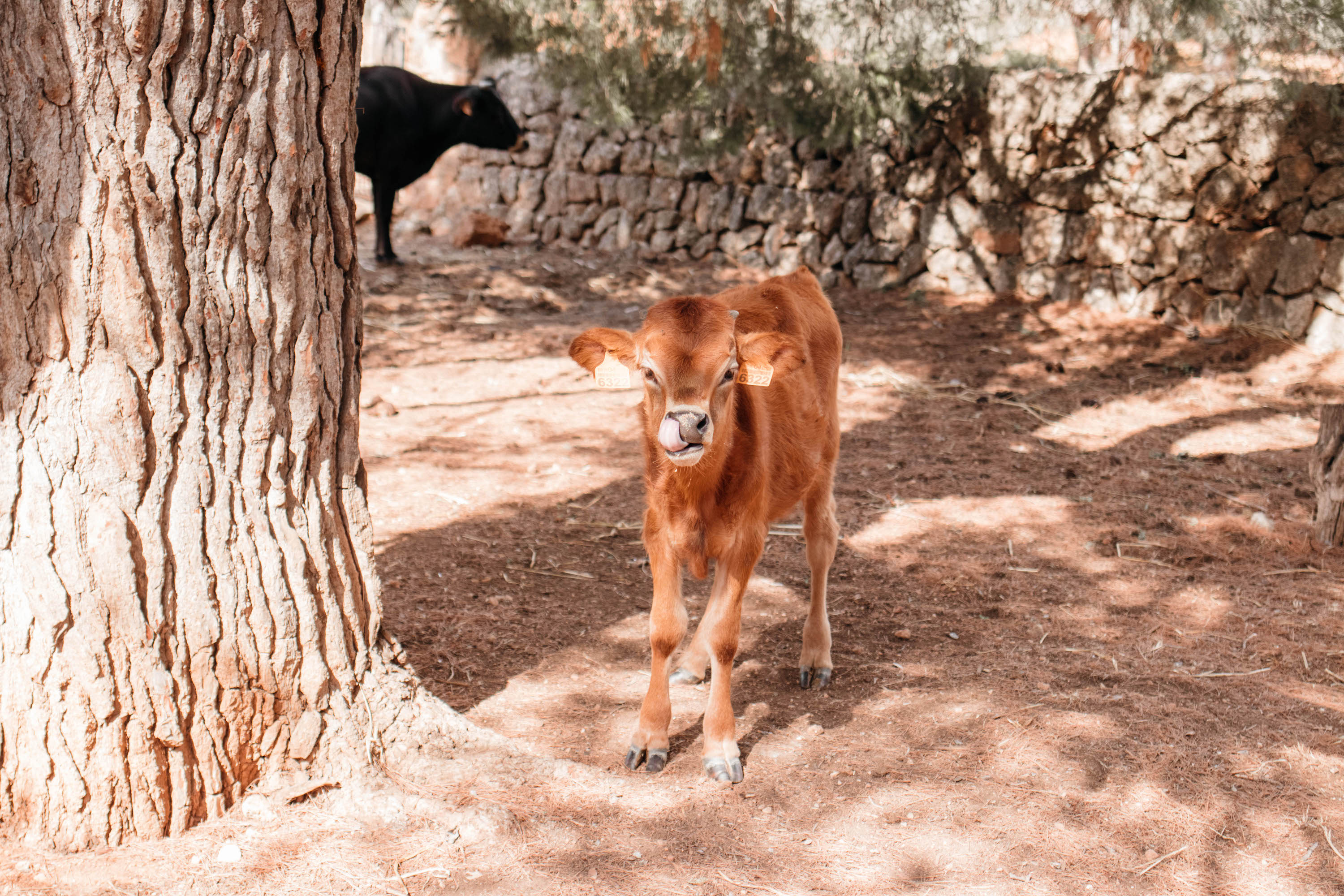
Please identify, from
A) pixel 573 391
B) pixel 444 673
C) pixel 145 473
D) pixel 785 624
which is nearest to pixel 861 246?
pixel 573 391

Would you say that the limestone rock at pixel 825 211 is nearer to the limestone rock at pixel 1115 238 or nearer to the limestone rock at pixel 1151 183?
the limestone rock at pixel 1115 238

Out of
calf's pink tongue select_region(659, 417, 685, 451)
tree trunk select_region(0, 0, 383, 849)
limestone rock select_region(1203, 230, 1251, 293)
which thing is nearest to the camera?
tree trunk select_region(0, 0, 383, 849)

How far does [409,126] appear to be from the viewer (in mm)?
12914

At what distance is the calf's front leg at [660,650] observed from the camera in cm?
367

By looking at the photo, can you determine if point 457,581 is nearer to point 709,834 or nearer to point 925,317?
point 709,834

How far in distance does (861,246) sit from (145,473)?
33.9 ft

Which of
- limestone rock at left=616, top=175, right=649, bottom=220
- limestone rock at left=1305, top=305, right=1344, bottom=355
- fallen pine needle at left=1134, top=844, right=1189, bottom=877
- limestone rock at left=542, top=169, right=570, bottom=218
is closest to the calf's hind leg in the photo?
fallen pine needle at left=1134, top=844, right=1189, bottom=877

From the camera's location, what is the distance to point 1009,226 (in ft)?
36.7

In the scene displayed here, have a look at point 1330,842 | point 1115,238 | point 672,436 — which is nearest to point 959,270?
point 1115,238

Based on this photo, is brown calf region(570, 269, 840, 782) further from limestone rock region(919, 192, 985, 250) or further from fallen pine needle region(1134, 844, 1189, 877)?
limestone rock region(919, 192, 985, 250)

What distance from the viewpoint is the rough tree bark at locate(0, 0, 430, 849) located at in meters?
2.73

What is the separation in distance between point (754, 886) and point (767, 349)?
5.52 feet

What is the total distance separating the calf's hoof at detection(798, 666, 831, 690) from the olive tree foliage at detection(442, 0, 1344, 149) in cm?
520

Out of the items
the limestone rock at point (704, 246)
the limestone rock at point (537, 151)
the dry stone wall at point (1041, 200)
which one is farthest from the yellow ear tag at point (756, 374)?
the limestone rock at point (537, 151)
